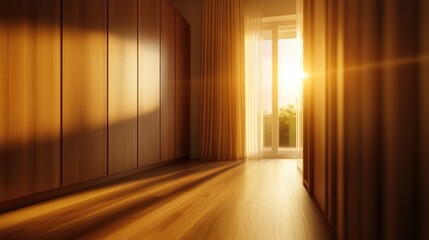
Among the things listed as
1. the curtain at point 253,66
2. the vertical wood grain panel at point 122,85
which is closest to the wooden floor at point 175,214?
the vertical wood grain panel at point 122,85

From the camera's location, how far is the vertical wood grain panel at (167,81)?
338cm

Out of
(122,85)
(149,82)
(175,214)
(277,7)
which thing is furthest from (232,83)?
(175,214)

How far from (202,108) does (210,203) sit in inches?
105

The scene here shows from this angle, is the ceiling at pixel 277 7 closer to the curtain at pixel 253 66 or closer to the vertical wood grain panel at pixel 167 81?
the curtain at pixel 253 66

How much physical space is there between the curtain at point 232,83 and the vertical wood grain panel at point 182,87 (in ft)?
0.82

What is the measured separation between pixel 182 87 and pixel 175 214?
2.79 m

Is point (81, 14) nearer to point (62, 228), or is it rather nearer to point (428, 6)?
point (62, 228)

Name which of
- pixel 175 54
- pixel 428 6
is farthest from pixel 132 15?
pixel 428 6

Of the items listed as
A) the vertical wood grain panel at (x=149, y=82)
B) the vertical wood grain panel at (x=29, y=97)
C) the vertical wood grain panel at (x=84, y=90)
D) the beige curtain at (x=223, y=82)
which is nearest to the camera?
the vertical wood grain panel at (x=29, y=97)

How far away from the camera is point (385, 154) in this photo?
688 mm

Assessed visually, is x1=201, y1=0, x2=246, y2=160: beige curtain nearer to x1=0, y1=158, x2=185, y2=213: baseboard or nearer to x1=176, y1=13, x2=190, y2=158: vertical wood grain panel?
x1=176, y1=13, x2=190, y2=158: vertical wood grain panel

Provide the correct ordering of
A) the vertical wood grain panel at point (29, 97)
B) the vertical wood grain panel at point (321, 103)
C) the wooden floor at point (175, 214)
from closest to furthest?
the wooden floor at point (175, 214) → the vertical wood grain panel at point (321, 103) → the vertical wood grain panel at point (29, 97)

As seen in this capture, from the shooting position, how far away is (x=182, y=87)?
13.2 ft

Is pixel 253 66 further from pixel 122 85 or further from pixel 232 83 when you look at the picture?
pixel 122 85
